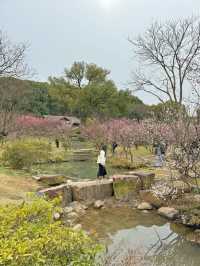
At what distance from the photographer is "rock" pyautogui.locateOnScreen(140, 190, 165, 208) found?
1046 cm

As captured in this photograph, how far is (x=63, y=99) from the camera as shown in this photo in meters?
54.2

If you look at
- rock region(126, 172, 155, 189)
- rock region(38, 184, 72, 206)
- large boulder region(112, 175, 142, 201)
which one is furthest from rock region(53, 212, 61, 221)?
rock region(126, 172, 155, 189)

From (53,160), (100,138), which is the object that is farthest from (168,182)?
(100,138)

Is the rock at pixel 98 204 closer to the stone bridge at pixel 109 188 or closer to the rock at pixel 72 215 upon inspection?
the stone bridge at pixel 109 188

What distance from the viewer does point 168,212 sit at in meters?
9.72

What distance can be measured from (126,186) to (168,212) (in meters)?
2.47

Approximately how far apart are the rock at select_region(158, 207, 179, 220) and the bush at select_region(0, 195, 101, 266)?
22.1ft

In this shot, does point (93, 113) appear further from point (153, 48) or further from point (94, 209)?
point (94, 209)

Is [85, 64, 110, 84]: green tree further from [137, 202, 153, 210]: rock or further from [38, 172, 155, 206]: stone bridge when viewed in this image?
[137, 202, 153, 210]: rock

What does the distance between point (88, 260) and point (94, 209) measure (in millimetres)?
7995

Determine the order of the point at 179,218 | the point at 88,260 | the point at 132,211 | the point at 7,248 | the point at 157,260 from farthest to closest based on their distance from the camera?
the point at 132,211, the point at 179,218, the point at 157,260, the point at 88,260, the point at 7,248

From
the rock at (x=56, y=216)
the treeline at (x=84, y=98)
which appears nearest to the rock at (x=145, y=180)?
the rock at (x=56, y=216)

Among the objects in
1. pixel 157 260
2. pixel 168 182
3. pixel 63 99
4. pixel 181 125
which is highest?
pixel 63 99

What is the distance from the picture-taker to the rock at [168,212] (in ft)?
31.0
